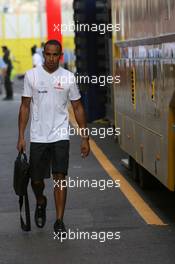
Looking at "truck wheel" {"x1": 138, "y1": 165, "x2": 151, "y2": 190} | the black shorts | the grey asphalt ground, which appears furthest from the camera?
"truck wheel" {"x1": 138, "y1": 165, "x2": 151, "y2": 190}

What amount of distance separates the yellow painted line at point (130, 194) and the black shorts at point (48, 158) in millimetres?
1183

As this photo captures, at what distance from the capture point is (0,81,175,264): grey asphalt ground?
24.3 ft

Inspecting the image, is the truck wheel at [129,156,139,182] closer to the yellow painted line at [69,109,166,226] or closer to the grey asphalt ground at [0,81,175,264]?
the yellow painted line at [69,109,166,226]

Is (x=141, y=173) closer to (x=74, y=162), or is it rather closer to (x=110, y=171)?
(x=110, y=171)

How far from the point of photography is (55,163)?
8.27 meters

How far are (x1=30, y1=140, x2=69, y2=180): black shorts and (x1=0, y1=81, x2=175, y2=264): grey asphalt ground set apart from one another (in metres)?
0.60

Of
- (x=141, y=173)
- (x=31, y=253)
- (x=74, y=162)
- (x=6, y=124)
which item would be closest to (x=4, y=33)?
(x=6, y=124)

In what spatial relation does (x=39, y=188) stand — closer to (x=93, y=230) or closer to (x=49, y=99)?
Answer: (x=93, y=230)

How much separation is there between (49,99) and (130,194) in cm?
284

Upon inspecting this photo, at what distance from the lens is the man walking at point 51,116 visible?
8.12 metres

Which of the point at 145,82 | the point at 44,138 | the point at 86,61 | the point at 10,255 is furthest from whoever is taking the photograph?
the point at 86,61

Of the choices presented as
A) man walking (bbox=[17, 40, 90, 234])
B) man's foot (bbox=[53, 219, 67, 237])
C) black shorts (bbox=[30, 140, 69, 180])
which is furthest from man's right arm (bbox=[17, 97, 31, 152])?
man's foot (bbox=[53, 219, 67, 237])

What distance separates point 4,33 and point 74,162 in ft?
113

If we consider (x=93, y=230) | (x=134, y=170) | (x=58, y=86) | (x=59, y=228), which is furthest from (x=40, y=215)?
(x=134, y=170)
